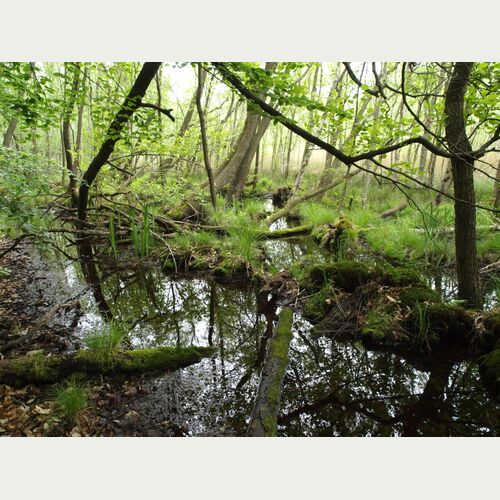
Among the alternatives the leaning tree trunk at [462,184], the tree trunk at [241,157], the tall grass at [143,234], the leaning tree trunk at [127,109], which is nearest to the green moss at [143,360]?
the leaning tree trunk at [127,109]

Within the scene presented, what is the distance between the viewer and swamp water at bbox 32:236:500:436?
289 cm

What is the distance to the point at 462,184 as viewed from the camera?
147 inches

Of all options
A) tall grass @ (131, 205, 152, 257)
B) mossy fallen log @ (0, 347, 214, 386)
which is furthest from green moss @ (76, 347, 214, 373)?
tall grass @ (131, 205, 152, 257)

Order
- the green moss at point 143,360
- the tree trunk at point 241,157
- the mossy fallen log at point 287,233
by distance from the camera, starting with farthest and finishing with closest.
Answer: the tree trunk at point 241,157 → the mossy fallen log at point 287,233 → the green moss at point 143,360

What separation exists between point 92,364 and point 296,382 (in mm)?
2063

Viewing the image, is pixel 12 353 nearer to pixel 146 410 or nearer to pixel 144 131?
pixel 146 410

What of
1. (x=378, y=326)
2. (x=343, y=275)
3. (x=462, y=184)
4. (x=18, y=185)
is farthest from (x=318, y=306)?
(x=18, y=185)

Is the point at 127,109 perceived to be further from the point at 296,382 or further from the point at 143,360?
the point at 296,382

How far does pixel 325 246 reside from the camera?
8.09 metres

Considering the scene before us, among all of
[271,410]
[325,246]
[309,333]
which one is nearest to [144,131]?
[309,333]

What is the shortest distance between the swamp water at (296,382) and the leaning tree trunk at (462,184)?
0.99 metres

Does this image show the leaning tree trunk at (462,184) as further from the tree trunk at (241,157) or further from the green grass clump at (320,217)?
the tree trunk at (241,157)

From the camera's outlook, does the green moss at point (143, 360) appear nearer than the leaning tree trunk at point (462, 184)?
Yes

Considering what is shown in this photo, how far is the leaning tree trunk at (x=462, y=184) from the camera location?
3.53 metres
